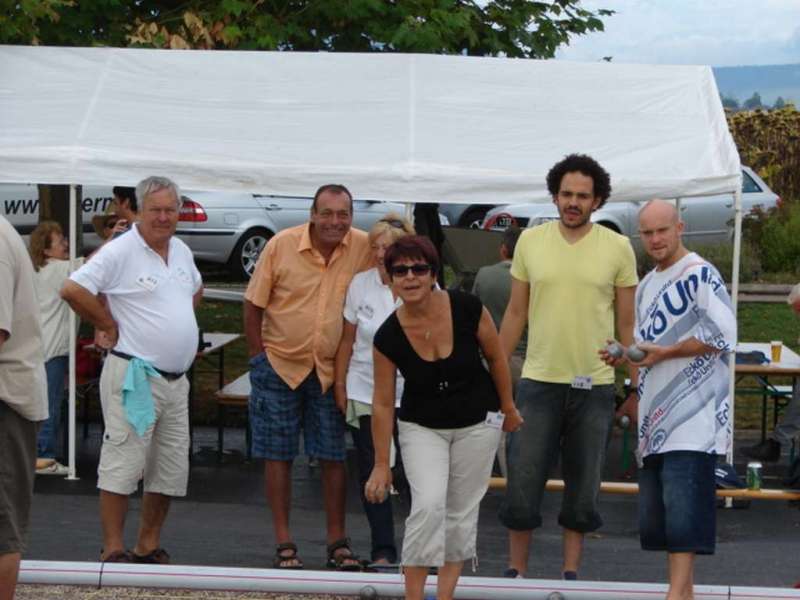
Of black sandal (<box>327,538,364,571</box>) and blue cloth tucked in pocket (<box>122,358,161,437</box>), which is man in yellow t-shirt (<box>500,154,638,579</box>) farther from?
blue cloth tucked in pocket (<box>122,358,161,437</box>)

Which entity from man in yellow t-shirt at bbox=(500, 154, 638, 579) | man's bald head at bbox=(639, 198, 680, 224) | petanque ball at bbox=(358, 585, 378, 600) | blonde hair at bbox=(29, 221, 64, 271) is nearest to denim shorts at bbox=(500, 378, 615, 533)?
man in yellow t-shirt at bbox=(500, 154, 638, 579)

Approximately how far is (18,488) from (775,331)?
11.7 m

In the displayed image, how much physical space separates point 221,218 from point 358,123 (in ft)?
33.4

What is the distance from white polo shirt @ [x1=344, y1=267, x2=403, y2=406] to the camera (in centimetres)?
753

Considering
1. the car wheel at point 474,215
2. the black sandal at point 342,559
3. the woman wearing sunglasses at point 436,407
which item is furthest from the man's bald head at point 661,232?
the car wheel at point 474,215

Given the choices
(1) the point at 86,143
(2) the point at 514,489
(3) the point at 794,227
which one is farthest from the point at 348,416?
(3) the point at 794,227

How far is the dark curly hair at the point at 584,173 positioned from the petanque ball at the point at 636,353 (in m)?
0.95

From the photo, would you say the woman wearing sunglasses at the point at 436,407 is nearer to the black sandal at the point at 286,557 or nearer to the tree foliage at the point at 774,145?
the black sandal at the point at 286,557

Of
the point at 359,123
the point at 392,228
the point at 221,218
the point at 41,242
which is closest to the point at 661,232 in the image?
the point at 392,228

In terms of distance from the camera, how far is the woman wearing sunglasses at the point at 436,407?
635 cm

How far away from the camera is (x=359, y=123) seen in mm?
10445

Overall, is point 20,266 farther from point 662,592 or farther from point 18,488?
point 662,592

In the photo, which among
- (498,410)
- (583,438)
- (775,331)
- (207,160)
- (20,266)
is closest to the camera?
(20,266)

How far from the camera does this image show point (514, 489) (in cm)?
716
